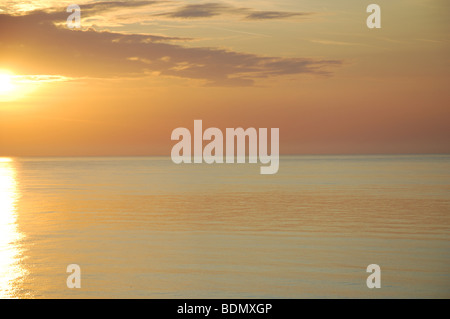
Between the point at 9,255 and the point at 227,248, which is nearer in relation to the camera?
the point at 9,255

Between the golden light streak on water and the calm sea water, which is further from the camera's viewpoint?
the calm sea water

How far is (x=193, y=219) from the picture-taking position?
22.8m

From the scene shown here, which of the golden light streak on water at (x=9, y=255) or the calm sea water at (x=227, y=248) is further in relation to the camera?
the calm sea water at (x=227, y=248)

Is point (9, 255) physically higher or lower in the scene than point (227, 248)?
lower

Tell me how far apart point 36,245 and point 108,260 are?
3.62 m

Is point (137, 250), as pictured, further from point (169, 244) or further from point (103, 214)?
point (103, 214)

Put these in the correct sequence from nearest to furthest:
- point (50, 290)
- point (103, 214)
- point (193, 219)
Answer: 1. point (50, 290)
2. point (193, 219)
3. point (103, 214)

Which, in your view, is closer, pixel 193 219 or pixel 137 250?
pixel 137 250

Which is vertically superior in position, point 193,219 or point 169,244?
point 193,219

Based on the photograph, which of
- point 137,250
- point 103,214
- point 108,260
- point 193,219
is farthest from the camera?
point 103,214
